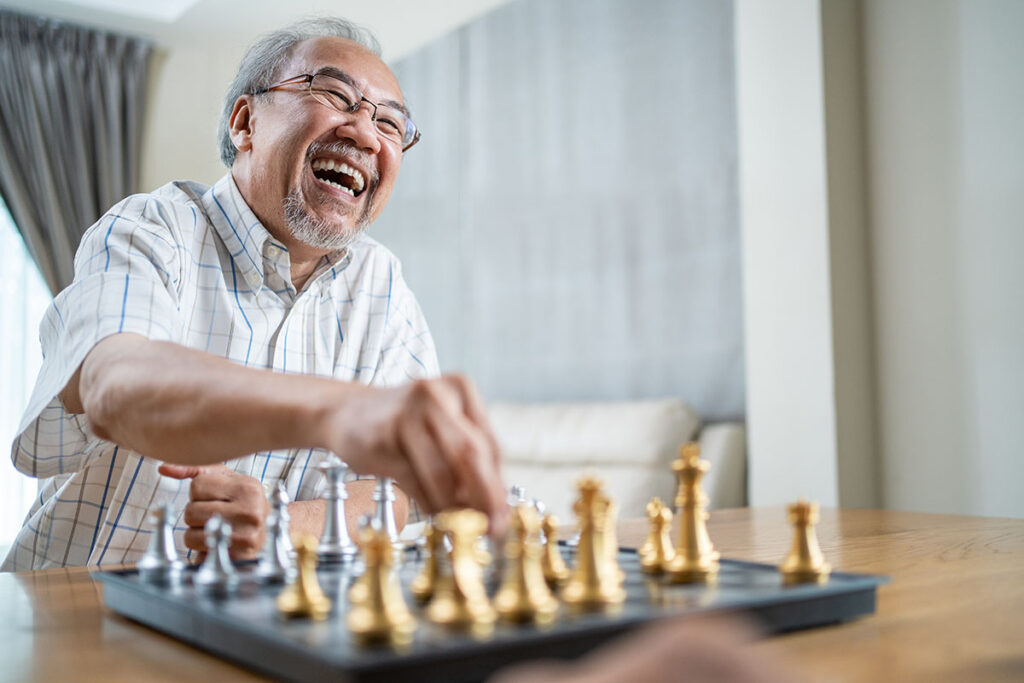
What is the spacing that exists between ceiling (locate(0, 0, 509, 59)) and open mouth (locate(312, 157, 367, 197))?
2796mm

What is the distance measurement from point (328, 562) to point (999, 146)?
7.29 feet

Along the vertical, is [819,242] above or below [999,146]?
below

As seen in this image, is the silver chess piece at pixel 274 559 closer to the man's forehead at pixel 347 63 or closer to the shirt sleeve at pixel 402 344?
the shirt sleeve at pixel 402 344

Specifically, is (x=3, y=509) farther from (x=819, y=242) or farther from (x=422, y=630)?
(x=422, y=630)

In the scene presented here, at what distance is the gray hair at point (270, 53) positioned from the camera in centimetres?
172

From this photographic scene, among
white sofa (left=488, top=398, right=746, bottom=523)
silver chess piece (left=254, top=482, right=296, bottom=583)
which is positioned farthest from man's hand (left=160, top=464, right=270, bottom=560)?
white sofa (left=488, top=398, right=746, bottom=523)

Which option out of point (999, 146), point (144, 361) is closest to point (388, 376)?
point (144, 361)

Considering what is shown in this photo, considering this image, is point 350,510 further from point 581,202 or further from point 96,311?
point 581,202

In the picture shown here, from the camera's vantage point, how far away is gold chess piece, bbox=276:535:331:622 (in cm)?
→ 61

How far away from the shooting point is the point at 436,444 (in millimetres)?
667

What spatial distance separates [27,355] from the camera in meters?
4.47

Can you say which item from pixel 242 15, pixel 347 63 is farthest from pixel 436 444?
pixel 242 15

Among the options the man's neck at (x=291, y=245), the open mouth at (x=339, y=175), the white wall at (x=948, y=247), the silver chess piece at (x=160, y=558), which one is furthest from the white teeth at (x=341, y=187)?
the white wall at (x=948, y=247)

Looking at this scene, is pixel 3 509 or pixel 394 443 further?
pixel 3 509
